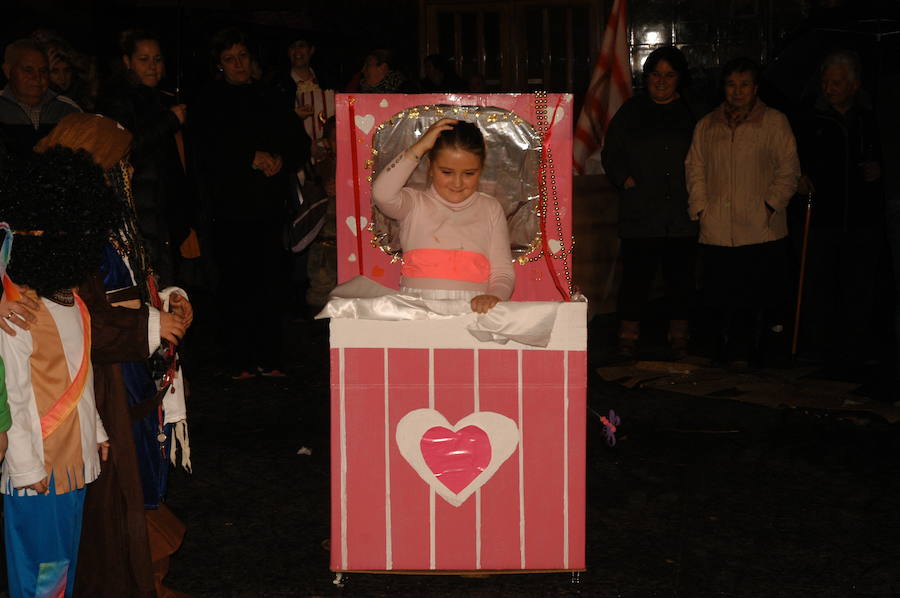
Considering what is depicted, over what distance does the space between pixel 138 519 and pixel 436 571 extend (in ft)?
3.26

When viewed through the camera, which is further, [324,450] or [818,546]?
[324,450]

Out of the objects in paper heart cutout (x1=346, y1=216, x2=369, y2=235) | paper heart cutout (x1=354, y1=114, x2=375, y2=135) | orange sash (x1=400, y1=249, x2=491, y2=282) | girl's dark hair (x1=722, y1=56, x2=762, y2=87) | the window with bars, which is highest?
the window with bars

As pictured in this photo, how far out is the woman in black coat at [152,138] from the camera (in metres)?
5.74

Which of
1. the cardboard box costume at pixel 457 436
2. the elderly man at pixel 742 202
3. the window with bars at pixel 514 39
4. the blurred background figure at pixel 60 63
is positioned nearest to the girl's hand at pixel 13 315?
the cardboard box costume at pixel 457 436

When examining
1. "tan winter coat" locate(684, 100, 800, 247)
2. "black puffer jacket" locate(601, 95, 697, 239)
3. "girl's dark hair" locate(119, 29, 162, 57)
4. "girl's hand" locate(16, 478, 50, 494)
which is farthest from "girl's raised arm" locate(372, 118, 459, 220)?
"black puffer jacket" locate(601, 95, 697, 239)

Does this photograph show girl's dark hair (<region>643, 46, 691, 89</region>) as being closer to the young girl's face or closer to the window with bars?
the young girl's face

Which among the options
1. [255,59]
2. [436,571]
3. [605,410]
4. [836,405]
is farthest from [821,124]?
[436,571]

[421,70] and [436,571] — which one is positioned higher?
[421,70]

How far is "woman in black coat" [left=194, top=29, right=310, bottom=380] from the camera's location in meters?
6.81

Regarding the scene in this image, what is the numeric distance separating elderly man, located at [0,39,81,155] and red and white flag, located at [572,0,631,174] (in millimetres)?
4274

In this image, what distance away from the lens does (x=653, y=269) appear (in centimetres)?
761

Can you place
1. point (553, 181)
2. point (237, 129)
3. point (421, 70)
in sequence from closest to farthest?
1. point (553, 181)
2. point (237, 129)
3. point (421, 70)

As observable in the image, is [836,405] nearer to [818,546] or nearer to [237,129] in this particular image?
[818,546]

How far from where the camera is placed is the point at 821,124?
7133 millimetres
